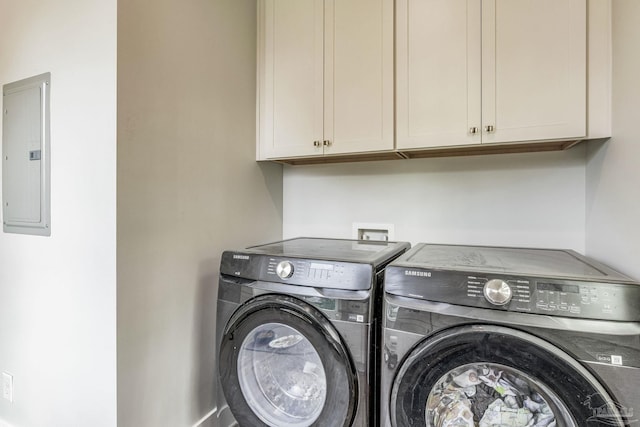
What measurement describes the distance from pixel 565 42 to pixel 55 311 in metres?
2.33

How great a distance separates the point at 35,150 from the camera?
1.38m

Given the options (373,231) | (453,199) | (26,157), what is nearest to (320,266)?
(373,231)

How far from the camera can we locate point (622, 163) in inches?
45.4

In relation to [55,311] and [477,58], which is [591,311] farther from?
[55,311]

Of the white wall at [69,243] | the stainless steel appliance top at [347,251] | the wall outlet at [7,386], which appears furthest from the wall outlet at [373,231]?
the wall outlet at [7,386]

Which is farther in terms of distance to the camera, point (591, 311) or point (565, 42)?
point (565, 42)

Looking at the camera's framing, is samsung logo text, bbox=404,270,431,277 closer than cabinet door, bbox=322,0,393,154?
Yes

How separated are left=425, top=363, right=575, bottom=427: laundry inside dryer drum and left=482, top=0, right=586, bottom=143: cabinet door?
36.7 inches

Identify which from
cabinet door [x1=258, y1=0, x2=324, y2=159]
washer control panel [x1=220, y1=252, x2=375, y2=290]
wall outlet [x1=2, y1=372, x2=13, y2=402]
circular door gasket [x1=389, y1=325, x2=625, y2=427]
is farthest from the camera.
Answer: cabinet door [x1=258, y1=0, x2=324, y2=159]

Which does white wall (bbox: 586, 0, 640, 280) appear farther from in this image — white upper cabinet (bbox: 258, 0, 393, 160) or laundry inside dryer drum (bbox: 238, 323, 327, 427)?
laundry inside dryer drum (bbox: 238, 323, 327, 427)

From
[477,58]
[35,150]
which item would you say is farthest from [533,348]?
[35,150]

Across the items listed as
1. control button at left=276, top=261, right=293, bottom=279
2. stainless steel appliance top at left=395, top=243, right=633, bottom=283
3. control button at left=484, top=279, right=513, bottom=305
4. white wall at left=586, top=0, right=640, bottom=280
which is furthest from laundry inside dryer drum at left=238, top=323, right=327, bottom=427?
white wall at left=586, top=0, right=640, bottom=280

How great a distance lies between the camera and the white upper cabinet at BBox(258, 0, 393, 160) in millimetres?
1570

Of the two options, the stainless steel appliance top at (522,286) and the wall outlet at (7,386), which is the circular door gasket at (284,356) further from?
the wall outlet at (7,386)
